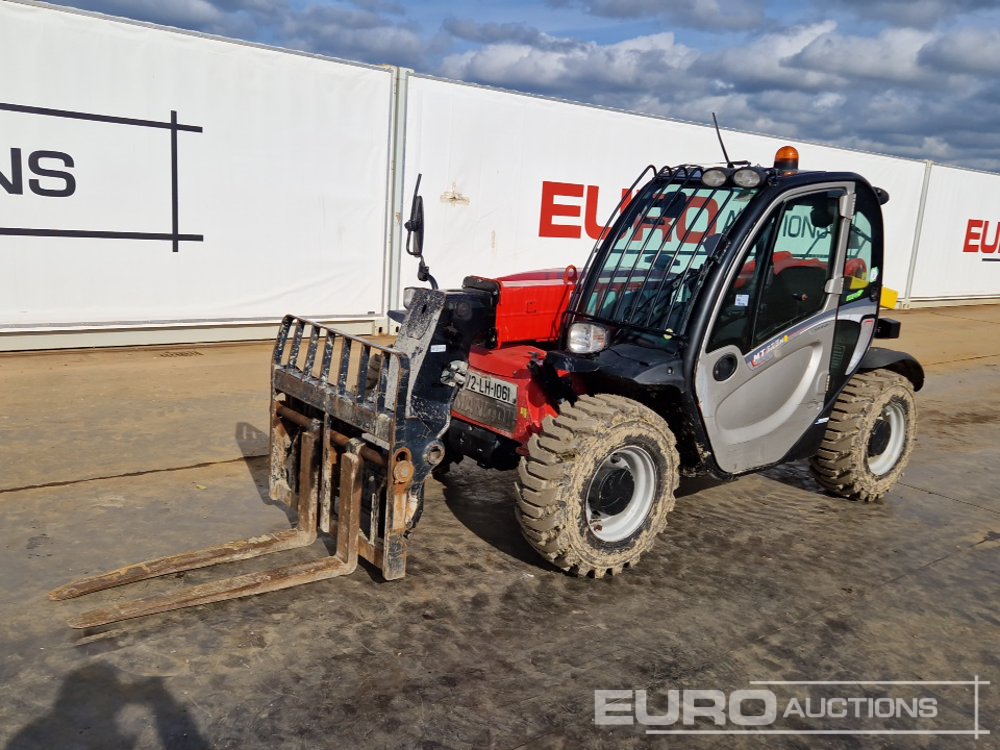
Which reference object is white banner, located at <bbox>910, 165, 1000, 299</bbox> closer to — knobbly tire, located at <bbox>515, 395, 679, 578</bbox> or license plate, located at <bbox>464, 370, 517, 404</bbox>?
knobbly tire, located at <bbox>515, 395, 679, 578</bbox>

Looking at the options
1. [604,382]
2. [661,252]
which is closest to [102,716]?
[604,382]

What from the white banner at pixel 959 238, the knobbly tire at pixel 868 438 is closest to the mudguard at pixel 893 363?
the knobbly tire at pixel 868 438

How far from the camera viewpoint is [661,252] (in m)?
4.52

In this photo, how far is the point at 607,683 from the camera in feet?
10.9

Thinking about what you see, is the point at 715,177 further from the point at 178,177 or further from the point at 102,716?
the point at 178,177

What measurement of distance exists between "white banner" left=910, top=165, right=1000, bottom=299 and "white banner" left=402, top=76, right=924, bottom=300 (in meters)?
7.60

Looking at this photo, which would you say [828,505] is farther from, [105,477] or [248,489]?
[105,477]

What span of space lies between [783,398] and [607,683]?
2191mm

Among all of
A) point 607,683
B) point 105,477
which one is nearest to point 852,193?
point 607,683

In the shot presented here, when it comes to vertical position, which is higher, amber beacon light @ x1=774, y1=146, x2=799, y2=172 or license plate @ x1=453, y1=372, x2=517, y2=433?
amber beacon light @ x1=774, y1=146, x2=799, y2=172

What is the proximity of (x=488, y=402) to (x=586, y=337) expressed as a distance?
671 mm

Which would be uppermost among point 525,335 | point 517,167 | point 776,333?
point 517,167

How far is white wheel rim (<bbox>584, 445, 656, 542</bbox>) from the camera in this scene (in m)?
4.04

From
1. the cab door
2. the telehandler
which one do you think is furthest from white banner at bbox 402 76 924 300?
the cab door
